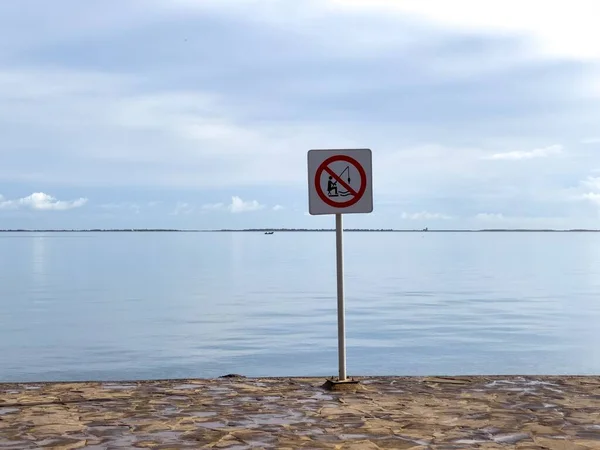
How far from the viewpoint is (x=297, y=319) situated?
1121 inches

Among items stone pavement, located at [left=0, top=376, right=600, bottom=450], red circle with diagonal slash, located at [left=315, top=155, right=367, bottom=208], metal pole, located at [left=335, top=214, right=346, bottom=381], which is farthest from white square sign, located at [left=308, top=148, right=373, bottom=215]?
stone pavement, located at [left=0, top=376, right=600, bottom=450]

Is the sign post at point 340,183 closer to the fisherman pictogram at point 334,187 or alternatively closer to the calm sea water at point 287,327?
the fisherman pictogram at point 334,187

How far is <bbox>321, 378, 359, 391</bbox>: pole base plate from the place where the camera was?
30.7 feet

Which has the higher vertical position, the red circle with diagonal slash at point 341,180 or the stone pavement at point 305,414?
the red circle with diagonal slash at point 341,180

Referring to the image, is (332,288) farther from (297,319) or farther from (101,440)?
(101,440)

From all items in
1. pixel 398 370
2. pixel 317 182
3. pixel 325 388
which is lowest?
pixel 398 370

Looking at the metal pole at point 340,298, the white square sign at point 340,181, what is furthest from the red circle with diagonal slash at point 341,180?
the metal pole at point 340,298

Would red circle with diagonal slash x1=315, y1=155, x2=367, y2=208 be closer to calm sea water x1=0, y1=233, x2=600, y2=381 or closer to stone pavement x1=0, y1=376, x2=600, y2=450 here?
stone pavement x1=0, y1=376, x2=600, y2=450

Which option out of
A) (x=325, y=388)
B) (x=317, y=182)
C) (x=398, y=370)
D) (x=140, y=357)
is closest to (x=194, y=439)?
(x=325, y=388)

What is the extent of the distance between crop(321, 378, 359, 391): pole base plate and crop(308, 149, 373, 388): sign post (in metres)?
0.02

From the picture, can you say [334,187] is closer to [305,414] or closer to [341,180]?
[341,180]

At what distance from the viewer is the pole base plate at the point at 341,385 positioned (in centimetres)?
937

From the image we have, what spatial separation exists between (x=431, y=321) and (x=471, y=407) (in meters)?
20.4

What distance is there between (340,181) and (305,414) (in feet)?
9.26
